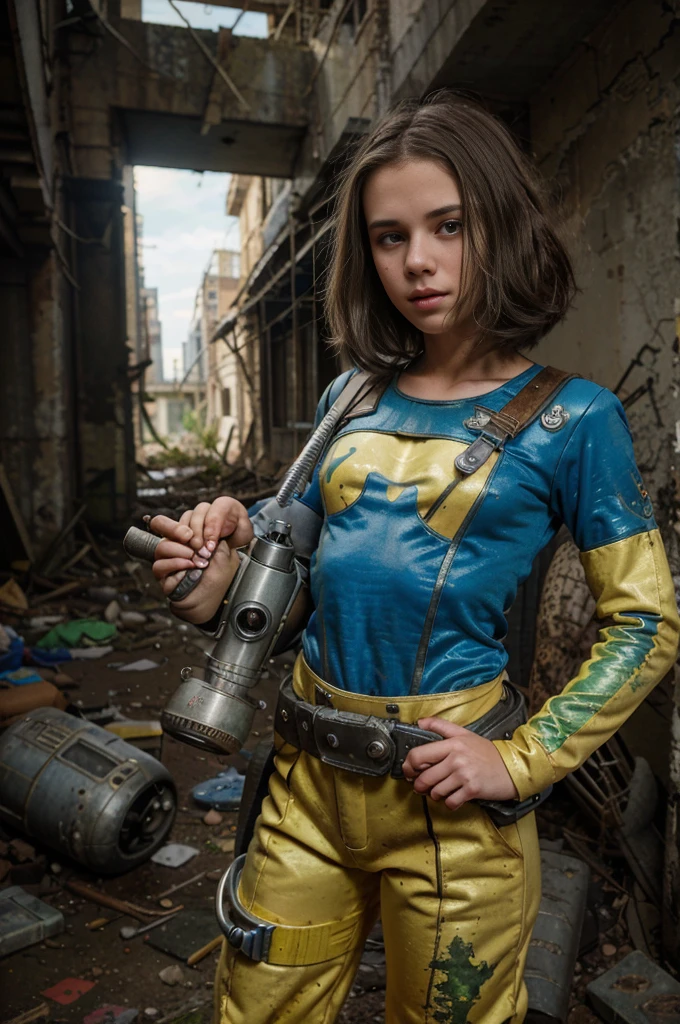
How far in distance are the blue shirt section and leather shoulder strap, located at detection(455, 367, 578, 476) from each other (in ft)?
0.06

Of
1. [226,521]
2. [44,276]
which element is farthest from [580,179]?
[44,276]

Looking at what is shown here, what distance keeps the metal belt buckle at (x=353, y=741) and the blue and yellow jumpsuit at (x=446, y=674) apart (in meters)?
0.05

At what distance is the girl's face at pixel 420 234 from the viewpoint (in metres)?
1.27

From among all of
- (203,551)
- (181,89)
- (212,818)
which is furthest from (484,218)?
(181,89)

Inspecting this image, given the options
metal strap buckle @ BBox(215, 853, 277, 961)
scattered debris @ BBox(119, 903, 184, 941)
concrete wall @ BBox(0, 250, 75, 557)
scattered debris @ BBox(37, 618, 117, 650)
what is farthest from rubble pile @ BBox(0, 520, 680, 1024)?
concrete wall @ BBox(0, 250, 75, 557)

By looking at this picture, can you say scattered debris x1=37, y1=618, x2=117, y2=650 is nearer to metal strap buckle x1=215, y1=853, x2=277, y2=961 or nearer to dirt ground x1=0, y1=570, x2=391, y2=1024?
dirt ground x1=0, y1=570, x2=391, y2=1024

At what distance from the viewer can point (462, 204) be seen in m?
1.27

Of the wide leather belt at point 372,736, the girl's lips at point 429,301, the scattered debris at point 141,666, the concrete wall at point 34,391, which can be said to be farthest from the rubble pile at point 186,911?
the concrete wall at point 34,391

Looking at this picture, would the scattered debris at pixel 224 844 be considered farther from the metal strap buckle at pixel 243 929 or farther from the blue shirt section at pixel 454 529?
the blue shirt section at pixel 454 529

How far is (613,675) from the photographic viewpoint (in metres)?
1.18

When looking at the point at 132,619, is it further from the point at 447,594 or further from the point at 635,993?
→ the point at 447,594

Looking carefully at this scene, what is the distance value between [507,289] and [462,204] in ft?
0.54

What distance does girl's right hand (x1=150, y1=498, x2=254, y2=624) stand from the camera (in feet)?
4.52

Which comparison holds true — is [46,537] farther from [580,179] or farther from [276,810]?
[276,810]
